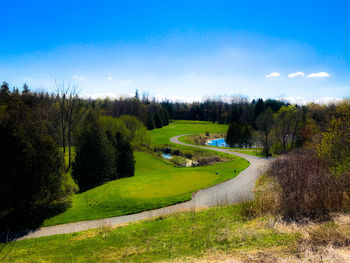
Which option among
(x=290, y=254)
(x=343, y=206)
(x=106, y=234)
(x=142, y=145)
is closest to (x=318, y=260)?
(x=290, y=254)

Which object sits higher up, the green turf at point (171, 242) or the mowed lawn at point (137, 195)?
the green turf at point (171, 242)

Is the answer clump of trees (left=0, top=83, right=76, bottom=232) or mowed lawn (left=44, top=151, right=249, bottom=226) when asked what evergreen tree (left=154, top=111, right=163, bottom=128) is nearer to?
mowed lawn (left=44, top=151, right=249, bottom=226)

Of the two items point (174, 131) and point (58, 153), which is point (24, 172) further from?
point (174, 131)

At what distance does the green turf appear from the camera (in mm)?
6676

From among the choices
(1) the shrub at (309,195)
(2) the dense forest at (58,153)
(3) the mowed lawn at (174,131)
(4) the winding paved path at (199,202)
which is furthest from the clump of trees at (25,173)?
(3) the mowed lawn at (174,131)

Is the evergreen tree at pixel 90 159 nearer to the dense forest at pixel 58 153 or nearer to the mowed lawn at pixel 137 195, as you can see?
the dense forest at pixel 58 153

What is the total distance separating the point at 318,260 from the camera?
5227mm

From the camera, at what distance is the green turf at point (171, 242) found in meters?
6.68

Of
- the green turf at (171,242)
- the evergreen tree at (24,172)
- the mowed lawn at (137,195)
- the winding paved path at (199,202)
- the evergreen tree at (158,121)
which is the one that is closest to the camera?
the green turf at (171,242)

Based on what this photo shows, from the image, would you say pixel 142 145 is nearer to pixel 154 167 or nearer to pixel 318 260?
pixel 154 167

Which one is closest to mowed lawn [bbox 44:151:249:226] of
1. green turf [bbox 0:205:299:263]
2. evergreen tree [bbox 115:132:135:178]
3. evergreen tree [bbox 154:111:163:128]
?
green turf [bbox 0:205:299:263]

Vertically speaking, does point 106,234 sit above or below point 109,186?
above

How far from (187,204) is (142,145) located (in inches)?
1488

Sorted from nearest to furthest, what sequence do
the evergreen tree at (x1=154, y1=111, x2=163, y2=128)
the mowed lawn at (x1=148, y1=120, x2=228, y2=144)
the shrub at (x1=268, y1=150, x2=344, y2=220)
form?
the shrub at (x1=268, y1=150, x2=344, y2=220) → the mowed lawn at (x1=148, y1=120, x2=228, y2=144) → the evergreen tree at (x1=154, y1=111, x2=163, y2=128)
